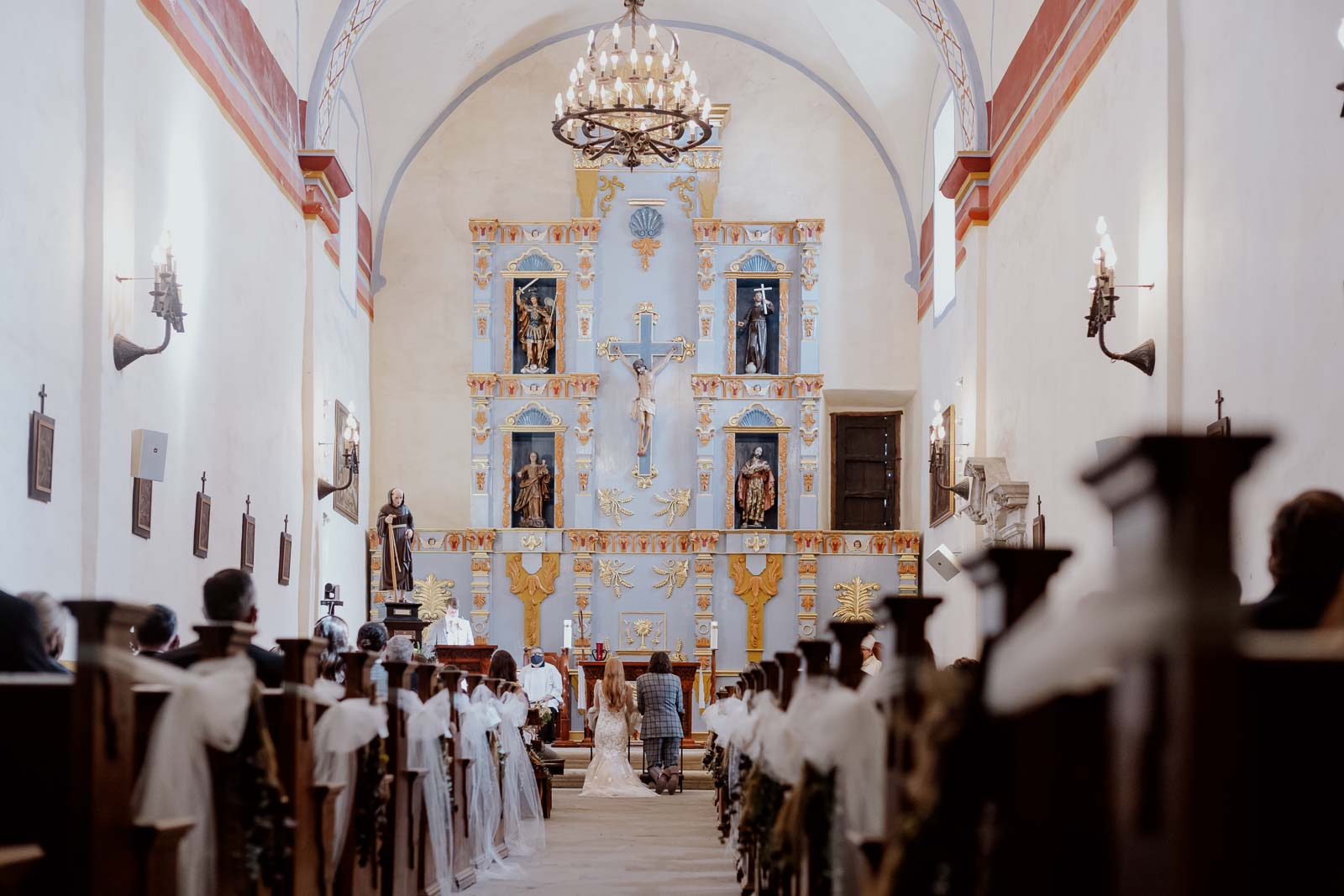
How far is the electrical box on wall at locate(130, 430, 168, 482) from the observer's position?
9617mm

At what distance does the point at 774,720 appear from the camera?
523 centimetres

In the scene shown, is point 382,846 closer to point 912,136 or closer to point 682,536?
point 682,536

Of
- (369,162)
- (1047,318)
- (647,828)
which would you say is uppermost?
(369,162)

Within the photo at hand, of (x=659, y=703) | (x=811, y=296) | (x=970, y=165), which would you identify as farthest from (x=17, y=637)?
(x=811, y=296)

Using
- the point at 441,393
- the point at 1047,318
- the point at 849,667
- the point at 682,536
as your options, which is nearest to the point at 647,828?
the point at 1047,318

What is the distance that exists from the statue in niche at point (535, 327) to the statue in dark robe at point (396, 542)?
4.10m

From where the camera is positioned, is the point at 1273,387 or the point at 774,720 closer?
the point at 774,720

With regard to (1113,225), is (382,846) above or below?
below

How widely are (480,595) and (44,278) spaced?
1202cm

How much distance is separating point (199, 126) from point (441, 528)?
31.0 ft

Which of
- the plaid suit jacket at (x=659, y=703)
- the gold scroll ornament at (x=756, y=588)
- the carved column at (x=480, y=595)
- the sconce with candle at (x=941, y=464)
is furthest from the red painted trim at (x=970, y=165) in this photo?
the carved column at (x=480, y=595)

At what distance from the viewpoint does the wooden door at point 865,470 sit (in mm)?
20500

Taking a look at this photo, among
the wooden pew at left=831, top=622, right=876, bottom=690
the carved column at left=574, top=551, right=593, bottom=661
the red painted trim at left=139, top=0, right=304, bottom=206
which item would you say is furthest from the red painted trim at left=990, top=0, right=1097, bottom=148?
the carved column at left=574, top=551, right=593, bottom=661

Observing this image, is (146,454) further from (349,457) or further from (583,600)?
(583,600)
